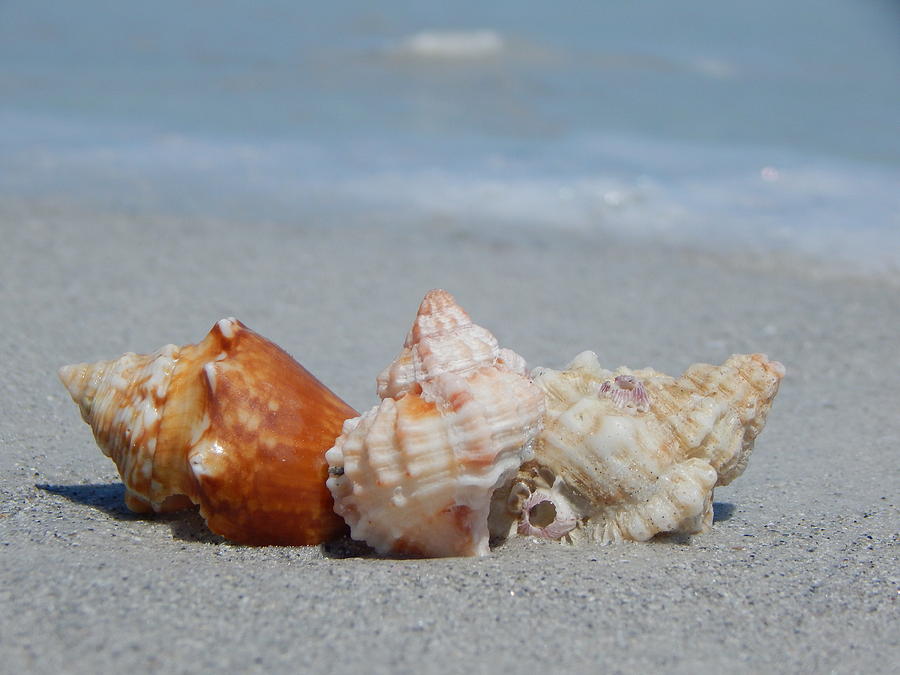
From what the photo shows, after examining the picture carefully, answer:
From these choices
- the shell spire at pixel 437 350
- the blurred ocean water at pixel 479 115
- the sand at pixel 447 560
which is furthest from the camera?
the blurred ocean water at pixel 479 115

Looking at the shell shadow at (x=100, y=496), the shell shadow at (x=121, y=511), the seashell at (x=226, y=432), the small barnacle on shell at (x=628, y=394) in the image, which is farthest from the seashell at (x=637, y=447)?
the shell shadow at (x=100, y=496)

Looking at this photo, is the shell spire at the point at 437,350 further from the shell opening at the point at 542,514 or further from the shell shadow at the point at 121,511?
the shell shadow at the point at 121,511

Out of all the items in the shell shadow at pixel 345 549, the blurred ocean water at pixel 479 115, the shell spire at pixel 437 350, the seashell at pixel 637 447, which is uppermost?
the blurred ocean water at pixel 479 115

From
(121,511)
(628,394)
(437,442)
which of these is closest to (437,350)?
(437,442)

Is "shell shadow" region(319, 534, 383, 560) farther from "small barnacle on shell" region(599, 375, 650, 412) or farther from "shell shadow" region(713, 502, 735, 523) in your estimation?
"shell shadow" region(713, 502, 735, 523)

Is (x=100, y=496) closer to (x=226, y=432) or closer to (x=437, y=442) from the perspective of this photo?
(x=226, y=432)

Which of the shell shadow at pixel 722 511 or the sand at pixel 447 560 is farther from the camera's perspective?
the shell shadow at pixel 722 511

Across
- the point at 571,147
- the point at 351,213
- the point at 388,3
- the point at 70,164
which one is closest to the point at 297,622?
the point at 351,213
